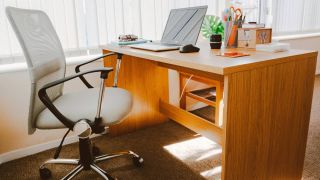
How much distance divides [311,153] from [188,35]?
1206 millimetres

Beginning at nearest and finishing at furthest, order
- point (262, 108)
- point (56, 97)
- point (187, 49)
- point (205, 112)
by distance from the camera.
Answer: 1. point (262, 108)
2. point (187, 49)
3. point (56, 97)
4. point (205, 112)

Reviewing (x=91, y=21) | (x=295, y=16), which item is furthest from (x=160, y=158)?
(x=295, y=16)

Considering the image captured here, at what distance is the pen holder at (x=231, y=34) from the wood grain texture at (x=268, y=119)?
0.45 metres

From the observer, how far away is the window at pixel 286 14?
132 inches

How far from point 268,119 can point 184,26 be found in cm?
87

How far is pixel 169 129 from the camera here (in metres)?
2.43

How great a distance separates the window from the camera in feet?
11.0

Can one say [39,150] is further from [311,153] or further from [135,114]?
[311,153]

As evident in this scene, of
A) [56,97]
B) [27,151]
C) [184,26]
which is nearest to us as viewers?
[56,97]

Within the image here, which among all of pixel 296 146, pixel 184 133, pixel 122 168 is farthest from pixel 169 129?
pixel 296 146

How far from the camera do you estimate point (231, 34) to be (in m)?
1.66

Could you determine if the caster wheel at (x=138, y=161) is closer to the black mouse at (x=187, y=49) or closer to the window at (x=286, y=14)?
the black mouse at (x=187, y=49)

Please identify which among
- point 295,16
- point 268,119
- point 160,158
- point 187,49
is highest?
point 295,16

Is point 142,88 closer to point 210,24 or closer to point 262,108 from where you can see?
point 210,24
